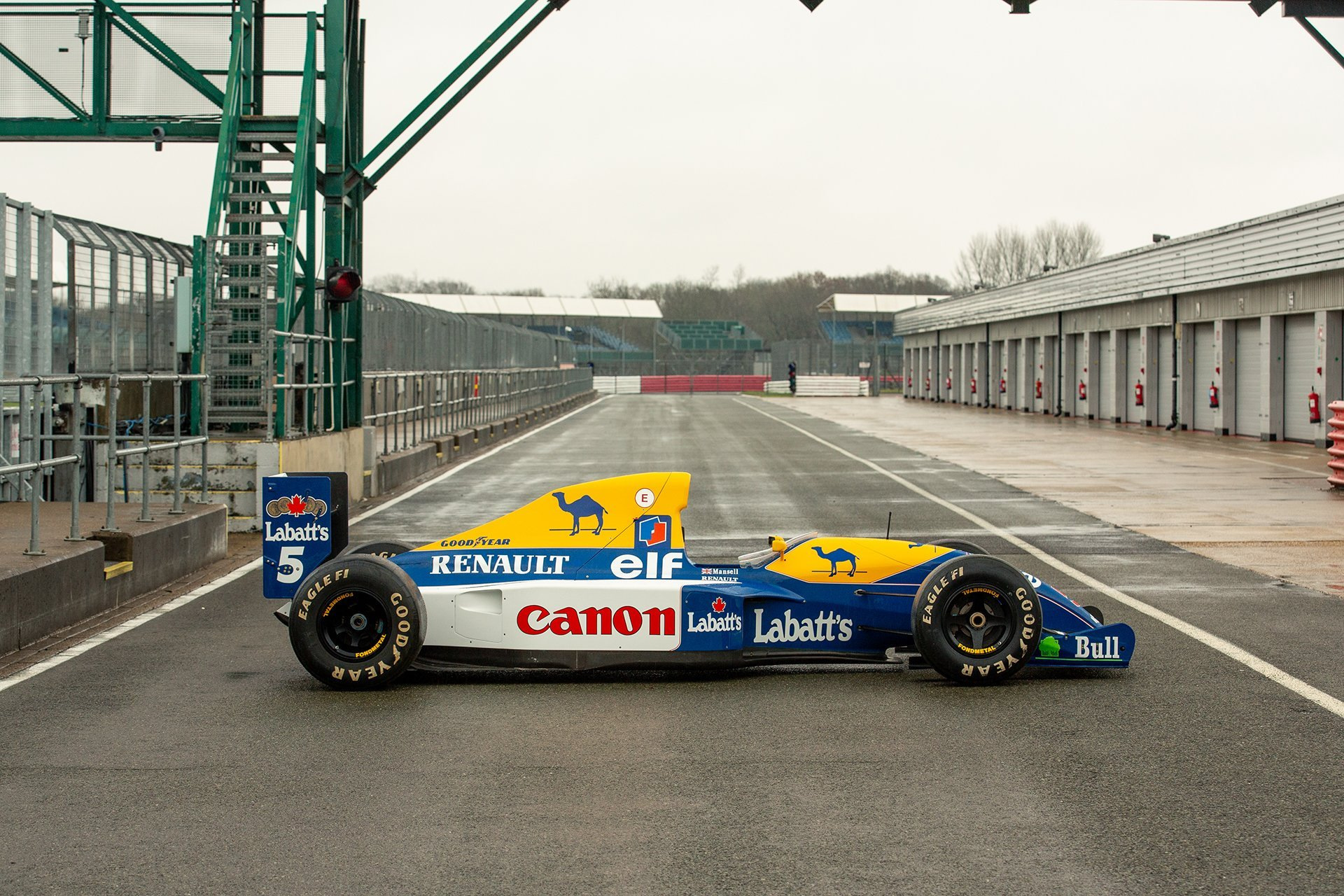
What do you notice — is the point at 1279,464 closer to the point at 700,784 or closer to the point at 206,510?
the point at 206,510

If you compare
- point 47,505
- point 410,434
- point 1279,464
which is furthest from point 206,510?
point 1279,464

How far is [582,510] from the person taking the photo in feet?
26.1

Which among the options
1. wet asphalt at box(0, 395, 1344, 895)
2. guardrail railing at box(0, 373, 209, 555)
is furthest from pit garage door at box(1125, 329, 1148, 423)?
wet asphalt at box(0, 395, 1344, 895)

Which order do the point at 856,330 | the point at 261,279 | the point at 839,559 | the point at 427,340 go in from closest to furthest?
the point at 839,559 → the point at 261,279 → the point at 427,340 → the point at 856,330

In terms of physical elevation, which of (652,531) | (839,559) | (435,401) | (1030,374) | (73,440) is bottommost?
(839,559)

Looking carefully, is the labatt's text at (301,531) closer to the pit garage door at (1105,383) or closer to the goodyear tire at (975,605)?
the goodyear tire at (975,605)

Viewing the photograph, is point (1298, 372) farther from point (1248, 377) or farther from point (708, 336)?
point (708, 336)

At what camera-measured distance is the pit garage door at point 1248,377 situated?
112 ft

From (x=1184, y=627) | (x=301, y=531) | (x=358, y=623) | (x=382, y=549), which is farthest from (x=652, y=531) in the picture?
(x=1184, y=627)

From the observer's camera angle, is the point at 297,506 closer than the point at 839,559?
No

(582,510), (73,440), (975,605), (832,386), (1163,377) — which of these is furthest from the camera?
(832,386)

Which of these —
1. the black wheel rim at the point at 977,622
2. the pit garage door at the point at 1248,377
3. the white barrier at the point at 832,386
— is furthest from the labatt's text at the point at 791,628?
the white barrier at the point at 832,386

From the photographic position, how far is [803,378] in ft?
284

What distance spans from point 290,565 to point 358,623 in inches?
46.1
